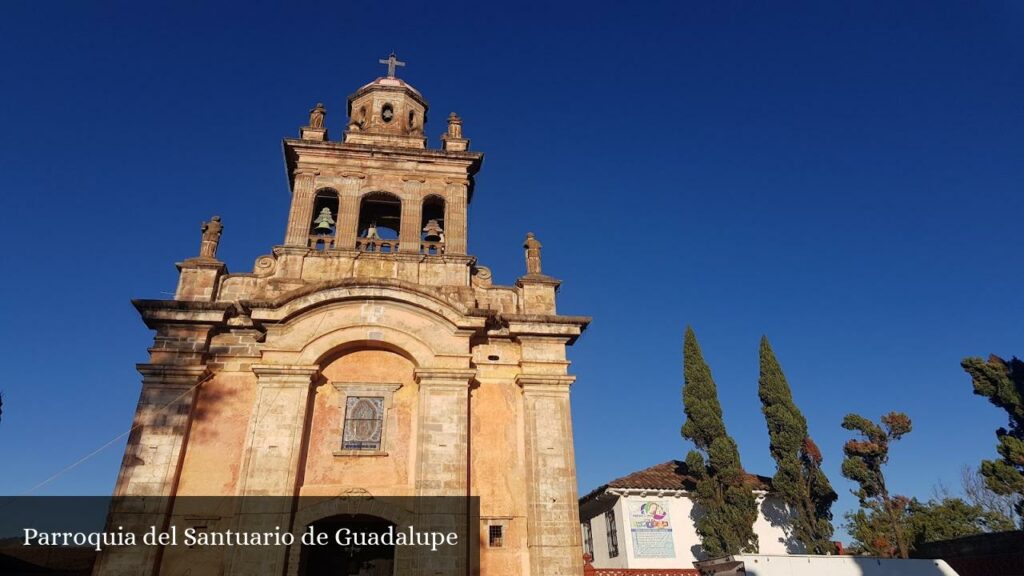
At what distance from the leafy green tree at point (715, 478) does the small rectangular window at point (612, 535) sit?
302 centimetres

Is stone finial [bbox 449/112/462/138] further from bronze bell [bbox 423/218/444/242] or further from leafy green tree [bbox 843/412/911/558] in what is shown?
leafy green tree [bbox 843/412/911/558]

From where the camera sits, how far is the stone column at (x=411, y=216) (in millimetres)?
15594

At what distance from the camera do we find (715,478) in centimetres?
2236

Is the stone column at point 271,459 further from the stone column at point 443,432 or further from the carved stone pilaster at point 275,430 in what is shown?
the stone column at point 443,432

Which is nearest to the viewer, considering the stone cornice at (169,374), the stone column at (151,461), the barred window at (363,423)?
the stone column at (151,461)

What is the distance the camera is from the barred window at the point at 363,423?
13.0 meters

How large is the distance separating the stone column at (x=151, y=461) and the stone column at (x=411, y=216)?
17.5 ft

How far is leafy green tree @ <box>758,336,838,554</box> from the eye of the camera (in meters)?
21.6

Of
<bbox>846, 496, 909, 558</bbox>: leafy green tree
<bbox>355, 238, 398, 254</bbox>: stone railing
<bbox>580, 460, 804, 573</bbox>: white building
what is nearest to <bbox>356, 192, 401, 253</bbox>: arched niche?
<bbox>355, 238, 398, 254</bbox>: stone railing

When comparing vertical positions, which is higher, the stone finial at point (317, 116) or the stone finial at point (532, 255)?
the stone finial at point (317, 116)

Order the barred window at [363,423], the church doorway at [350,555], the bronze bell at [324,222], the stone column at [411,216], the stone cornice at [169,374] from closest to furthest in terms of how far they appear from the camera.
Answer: the church doorway at [350,555], the stone cornice at [169,374], the barred window at [363,423], the stone column at [411,216], the bronze bell at [324,222]

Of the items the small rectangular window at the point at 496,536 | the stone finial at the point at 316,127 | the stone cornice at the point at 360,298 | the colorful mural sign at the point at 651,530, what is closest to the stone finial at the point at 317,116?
the stone finial at the point at 316,127

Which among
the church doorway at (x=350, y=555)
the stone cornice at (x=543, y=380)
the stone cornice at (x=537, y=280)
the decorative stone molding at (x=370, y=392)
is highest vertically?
the stone cornice at (x=537, y=280)

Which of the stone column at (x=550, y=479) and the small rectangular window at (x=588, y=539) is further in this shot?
the small rectangular window at (x=588, y=539)
